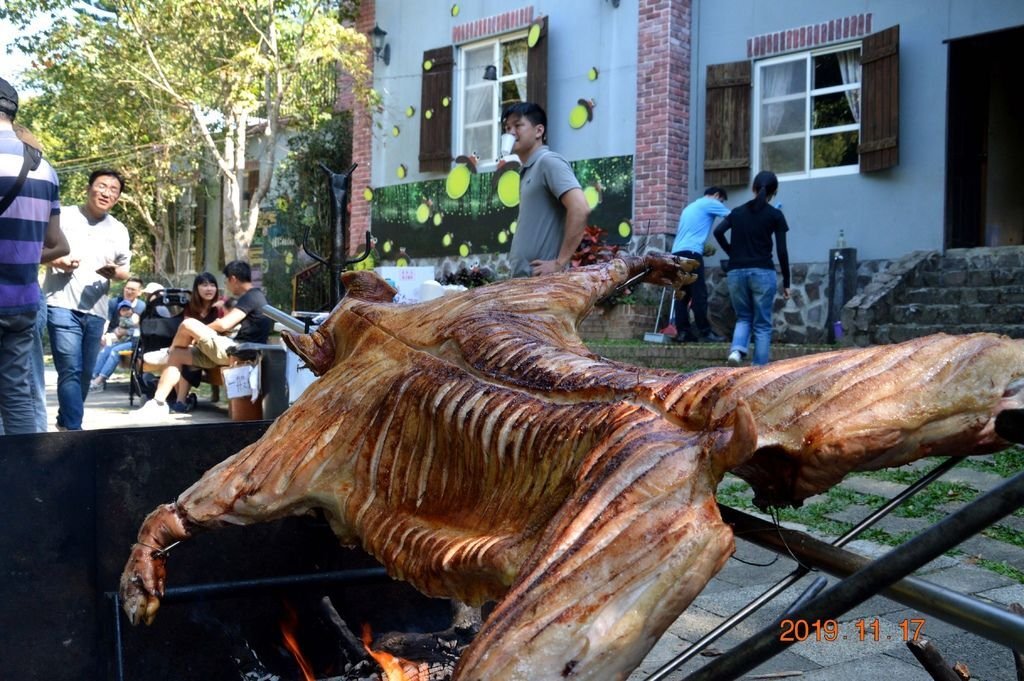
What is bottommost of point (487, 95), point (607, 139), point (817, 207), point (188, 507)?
point (188, 507)

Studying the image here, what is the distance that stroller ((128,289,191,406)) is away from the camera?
10.9 metres

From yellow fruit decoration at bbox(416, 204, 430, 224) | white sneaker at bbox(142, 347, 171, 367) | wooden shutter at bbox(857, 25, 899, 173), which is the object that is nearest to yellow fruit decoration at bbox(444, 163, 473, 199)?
yellow fruit decoration at bbox(416, 204, 430, 224)

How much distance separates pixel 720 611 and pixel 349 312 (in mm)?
1840

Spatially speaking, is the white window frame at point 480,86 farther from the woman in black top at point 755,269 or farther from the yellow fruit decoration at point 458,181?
the woman in black top at point 755,269

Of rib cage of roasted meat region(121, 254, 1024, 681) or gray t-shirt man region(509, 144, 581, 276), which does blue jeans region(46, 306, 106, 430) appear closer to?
gray t-shirt man region(509, 144, 581, 276)

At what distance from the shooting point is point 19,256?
4.34 metres

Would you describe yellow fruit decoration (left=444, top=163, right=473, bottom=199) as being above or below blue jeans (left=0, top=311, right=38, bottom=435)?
above

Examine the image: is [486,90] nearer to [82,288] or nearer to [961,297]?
[961,297]

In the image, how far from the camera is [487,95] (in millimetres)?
14828

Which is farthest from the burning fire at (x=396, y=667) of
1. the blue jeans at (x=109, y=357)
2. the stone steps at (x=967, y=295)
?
the blue jeans at (x=109, y=357)

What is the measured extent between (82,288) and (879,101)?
28.6ft

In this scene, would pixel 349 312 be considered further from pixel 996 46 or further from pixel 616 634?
pixel 996 46

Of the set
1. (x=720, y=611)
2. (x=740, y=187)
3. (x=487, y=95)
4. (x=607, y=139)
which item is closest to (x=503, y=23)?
(x=487, y=95)

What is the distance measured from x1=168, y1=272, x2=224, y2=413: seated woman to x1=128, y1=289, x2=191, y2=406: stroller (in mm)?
855
